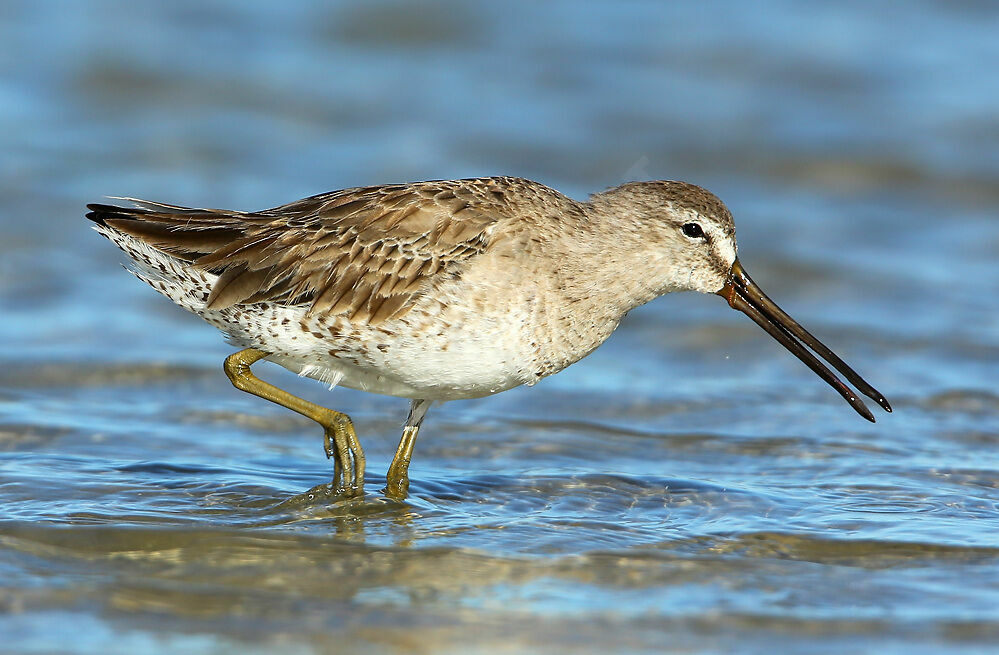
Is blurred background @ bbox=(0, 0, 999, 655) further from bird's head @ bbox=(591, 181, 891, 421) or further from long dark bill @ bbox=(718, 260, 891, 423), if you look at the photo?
bird's head @ bbox=(591, 181, 891, 421)

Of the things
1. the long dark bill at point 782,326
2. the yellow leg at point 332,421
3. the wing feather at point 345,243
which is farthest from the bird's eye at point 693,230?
the yellow leg at point 332,421

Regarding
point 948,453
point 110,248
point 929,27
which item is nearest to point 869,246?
point 948,453

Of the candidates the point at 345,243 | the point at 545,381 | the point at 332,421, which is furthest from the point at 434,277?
the point at 545,381

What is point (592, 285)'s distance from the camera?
16.7 ft

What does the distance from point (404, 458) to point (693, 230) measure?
1.47m

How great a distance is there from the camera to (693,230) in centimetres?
513

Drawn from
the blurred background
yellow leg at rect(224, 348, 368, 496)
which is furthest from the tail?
the blurred background

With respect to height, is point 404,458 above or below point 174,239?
below

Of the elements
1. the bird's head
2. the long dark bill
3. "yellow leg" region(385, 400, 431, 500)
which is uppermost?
the bird's head

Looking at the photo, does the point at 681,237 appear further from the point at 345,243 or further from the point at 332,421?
the point at 332,421

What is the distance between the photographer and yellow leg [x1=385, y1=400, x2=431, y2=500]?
5396 mm

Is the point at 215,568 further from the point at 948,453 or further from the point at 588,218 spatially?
the point at 948,453

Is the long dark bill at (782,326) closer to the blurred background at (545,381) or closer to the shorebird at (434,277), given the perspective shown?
the shorebird at (434,277)

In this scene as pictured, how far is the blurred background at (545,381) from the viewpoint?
4223 millimetres
